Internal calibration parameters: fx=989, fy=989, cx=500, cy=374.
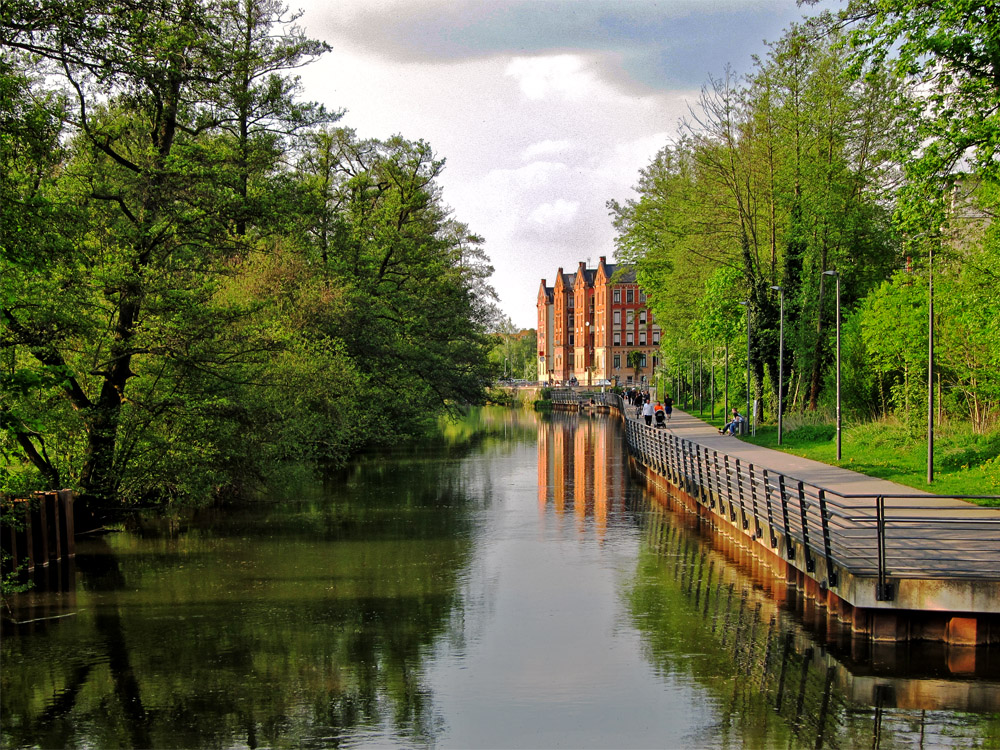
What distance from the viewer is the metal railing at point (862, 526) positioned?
43.8 feet

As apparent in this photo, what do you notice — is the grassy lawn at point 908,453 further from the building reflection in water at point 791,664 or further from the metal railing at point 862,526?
the building reflection in water at point 791,664

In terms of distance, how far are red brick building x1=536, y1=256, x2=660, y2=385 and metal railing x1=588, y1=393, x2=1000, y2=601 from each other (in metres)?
91.6

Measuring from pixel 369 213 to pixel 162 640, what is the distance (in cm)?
3411

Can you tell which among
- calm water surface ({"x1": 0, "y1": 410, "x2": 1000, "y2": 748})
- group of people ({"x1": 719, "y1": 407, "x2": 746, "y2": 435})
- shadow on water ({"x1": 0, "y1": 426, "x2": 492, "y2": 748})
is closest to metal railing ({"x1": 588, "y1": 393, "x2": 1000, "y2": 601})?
calm water surface ({"x1": 0, "y1": 410, "x2": 1000, "y2": 748})

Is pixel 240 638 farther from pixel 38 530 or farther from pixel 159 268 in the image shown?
pixel 159 268

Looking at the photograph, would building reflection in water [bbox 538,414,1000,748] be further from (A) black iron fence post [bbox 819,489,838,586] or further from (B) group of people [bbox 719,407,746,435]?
(B) group of people [bbox 719,407,746,435]

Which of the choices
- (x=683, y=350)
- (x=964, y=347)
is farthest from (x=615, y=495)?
(x=683, y=350)

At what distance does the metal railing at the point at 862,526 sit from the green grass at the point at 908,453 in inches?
122

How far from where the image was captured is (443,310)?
2058 inches

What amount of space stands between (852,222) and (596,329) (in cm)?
9061

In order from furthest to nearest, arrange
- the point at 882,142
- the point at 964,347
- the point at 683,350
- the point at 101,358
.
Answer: the point at 683,350, the point at 882,142, the point at 964,347, the point at 101,358

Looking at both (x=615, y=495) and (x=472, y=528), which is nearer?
(x=472, y=528)

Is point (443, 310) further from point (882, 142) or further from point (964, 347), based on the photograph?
point (964, 347)

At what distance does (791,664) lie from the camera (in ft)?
43.5
